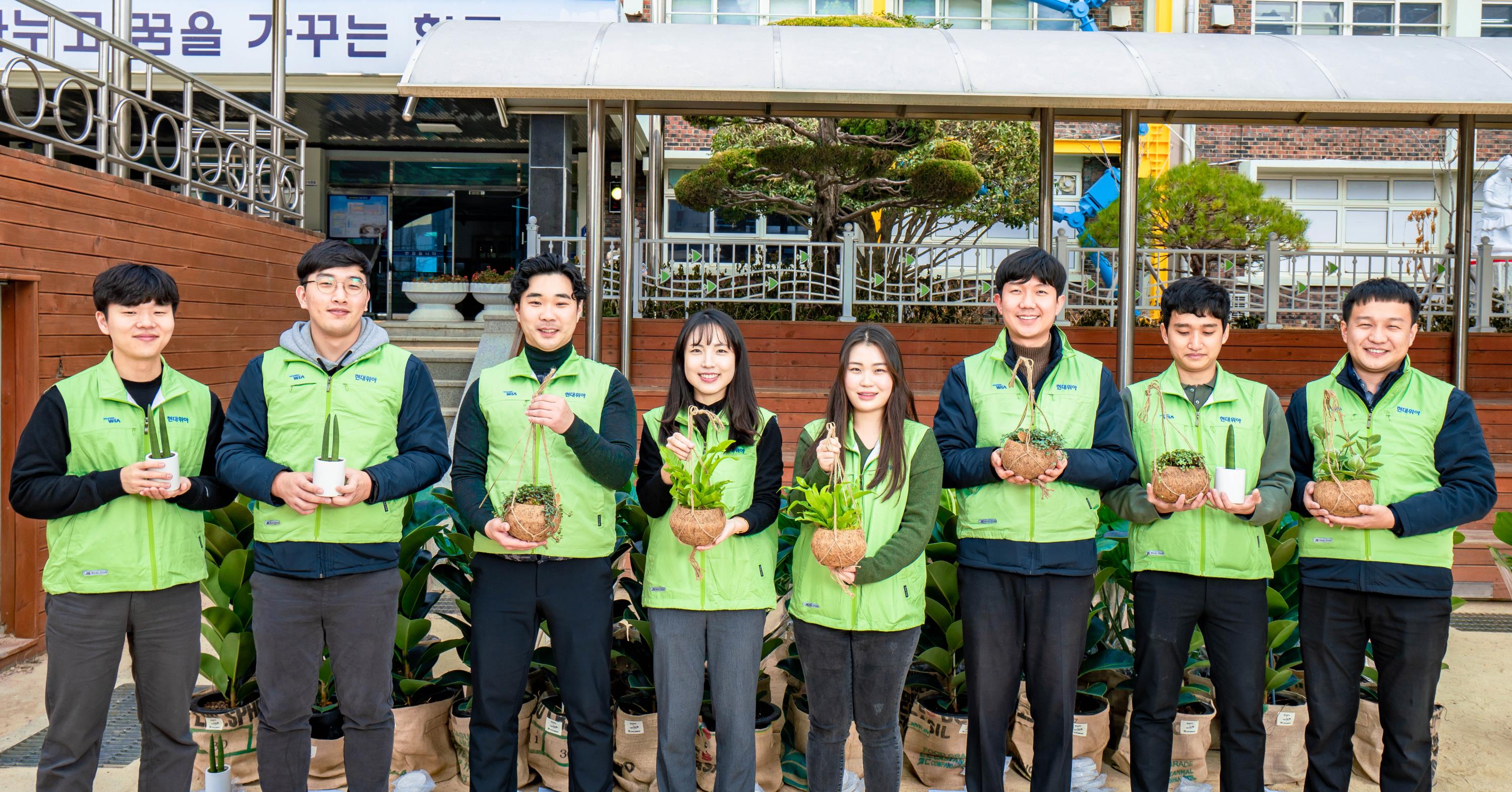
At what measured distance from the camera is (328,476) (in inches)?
99.3

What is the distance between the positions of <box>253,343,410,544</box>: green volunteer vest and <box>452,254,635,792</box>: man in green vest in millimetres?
232

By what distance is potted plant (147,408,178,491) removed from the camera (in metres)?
2.56

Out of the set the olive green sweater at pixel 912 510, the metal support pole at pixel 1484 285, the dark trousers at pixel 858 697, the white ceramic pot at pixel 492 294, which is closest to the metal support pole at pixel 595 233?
the white ceramic pot at pixel 492 294

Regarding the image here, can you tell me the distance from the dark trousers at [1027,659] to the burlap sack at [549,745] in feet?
4.39

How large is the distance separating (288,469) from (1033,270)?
7.02 feet

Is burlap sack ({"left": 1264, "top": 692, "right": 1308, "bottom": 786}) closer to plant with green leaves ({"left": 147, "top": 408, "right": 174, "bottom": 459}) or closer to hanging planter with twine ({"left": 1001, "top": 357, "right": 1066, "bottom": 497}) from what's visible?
hanging planter with twine ({"left": 1001, "top": 357, "right": 1066, "bottom": 497})

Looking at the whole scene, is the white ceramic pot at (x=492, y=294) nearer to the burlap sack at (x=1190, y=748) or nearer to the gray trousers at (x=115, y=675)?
the gray trousers at (x=115, y=675)

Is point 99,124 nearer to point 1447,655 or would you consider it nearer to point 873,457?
point 873,457

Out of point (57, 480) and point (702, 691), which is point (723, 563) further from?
point (57, 480)

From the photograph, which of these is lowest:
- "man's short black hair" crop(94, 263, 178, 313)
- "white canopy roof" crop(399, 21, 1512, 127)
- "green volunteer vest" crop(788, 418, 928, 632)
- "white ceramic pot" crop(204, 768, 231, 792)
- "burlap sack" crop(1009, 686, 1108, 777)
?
"white ceramic pot" crop(204, 768, 231, 792)

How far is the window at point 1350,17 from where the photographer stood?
15.6 meters

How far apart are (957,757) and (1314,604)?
1212mm

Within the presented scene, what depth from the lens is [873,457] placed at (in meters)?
2.76

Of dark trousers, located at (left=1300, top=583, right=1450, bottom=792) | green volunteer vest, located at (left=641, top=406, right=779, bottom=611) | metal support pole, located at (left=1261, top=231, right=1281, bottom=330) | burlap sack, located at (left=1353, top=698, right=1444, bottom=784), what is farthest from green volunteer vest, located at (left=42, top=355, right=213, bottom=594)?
metal support pole, located at (left=1261, top=231, right=1281, bottom=330)
